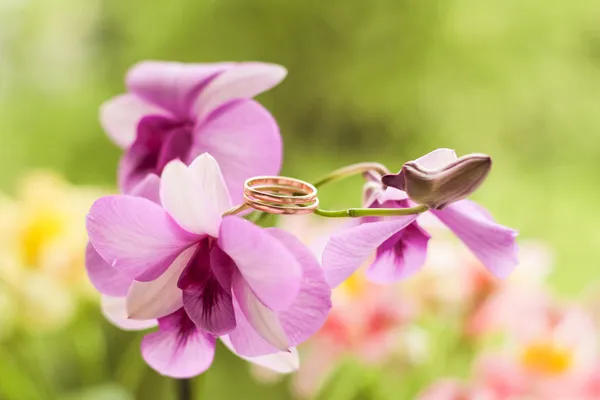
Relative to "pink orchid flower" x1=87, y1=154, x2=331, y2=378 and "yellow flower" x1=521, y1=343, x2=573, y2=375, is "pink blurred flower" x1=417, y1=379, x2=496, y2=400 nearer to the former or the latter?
"yellow flower" x1=521, y1=343, x2=573, y2=375

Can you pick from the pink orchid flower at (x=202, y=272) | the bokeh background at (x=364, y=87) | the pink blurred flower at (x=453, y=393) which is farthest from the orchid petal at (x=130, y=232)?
the bokeh background at (x=364, y=87)

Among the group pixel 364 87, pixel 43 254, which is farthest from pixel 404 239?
pixel 364 87

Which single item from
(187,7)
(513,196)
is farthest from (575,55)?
(187,7)

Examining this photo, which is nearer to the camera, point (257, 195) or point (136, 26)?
point (257, 195)

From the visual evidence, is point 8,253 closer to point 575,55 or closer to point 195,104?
point 195,104

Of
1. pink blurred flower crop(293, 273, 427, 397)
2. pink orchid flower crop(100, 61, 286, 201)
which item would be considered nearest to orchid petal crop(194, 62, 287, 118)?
pink orchid flower crop(100, 61, 286, 201)

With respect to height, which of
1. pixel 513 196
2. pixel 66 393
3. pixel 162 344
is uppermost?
pixel 162 344
